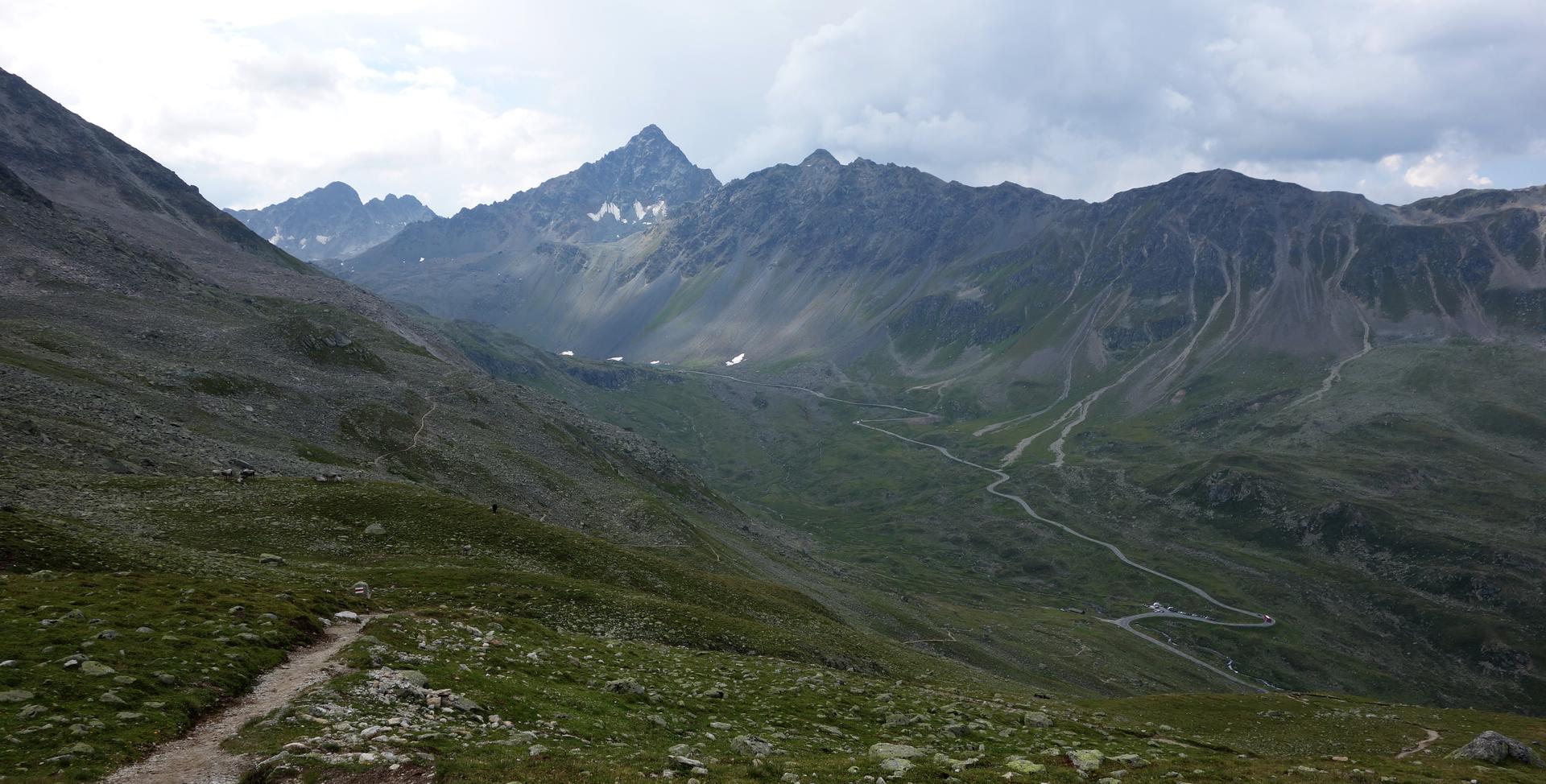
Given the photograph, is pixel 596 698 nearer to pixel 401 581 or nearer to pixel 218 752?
pixel 218 752

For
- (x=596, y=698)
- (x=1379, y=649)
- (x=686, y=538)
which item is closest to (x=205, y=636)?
(x=596, y=698)

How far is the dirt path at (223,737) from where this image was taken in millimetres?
17203

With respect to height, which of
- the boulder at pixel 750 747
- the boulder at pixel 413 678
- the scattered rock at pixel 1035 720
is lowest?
the scattered rock at pixel 1035 720

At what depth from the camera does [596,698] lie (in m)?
28.9

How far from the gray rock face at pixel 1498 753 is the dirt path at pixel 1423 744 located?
8691mm

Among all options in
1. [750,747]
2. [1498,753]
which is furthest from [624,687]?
[1498,753]

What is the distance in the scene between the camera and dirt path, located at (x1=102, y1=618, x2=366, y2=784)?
677 inches

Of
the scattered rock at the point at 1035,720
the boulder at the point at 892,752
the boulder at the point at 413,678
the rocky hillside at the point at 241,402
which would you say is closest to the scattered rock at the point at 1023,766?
the boulder at the point at 892,752

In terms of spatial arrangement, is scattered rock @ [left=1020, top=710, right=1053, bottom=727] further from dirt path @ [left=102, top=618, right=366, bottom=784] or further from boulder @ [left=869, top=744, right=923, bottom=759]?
Result: dirt path @ [left=102, top=618, right=366, bottom=784]

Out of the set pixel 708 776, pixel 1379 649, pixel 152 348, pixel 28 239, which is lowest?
pixel 1379 649

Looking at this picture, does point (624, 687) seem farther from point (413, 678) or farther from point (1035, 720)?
point (1035, 720)

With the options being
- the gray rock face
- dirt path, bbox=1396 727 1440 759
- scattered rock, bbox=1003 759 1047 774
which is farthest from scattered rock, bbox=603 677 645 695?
dirt path, bbox=1396 727 1440 759

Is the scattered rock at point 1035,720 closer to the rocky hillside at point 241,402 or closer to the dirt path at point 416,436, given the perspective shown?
the rocky hillside at point 241,402

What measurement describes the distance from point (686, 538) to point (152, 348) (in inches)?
2897
